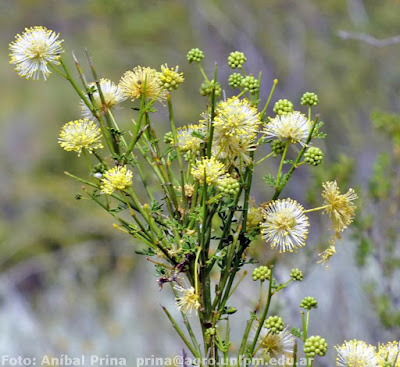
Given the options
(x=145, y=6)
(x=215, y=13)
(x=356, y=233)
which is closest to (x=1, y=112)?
(x=145, y=6)

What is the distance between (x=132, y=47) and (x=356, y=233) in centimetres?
677

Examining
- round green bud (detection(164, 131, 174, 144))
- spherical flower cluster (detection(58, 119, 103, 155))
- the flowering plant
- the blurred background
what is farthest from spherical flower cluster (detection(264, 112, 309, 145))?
the blurred background

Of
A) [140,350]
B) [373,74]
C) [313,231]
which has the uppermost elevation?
[373,74]

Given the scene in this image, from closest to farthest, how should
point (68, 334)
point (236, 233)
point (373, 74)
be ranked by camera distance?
point (236, 233) < point (68, 334) < point (373, 74)

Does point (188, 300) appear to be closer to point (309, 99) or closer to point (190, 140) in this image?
point (190, 140)

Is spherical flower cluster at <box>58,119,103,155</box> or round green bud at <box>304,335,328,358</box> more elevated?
spherical flower cluster at <box>58,119,103,155</box>

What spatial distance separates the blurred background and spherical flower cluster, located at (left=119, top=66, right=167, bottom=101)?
5.44ft

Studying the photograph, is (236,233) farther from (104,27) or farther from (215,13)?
(104,27)

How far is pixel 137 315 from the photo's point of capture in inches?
188

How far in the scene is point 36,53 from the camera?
104 cm

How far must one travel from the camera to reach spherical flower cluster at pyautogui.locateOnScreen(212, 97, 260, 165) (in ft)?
3.16

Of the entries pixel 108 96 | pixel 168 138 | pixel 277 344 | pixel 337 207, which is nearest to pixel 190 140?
pixel 168 138

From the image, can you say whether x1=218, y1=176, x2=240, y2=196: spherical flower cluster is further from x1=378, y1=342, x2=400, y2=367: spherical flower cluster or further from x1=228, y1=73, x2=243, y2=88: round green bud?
x1=378, y1=342, x2=400, y2=367: spherical flower cluster

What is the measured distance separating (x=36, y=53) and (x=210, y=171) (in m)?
0.40
